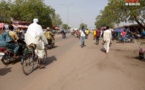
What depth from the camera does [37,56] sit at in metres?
8.88

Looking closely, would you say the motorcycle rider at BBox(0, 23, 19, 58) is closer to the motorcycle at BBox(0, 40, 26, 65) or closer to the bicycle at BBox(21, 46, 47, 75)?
the motorcycle at BBox(0, 40, 26, 65)

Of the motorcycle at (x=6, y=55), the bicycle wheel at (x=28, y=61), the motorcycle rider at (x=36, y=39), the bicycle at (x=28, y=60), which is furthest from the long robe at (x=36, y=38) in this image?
the motorcycle at (x=6, y=55)

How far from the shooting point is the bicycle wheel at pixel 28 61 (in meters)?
7.89

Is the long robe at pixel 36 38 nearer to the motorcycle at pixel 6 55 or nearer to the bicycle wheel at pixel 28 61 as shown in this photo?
the bicycle wheel at pixel 28 61

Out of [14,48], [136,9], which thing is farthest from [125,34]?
[14,48]

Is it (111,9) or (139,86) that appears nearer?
(139,86)

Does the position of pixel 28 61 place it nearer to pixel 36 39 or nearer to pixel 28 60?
pixel 28 60

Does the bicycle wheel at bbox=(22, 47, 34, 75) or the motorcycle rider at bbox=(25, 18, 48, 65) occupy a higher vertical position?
the motorcycle rider at bbox=(25, 18, 48, 65)

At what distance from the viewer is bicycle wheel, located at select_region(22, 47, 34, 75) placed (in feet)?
25.9

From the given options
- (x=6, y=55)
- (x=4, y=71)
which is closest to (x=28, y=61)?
(x=4, y=71)

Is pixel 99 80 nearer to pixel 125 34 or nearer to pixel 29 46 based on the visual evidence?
pixel 29 46

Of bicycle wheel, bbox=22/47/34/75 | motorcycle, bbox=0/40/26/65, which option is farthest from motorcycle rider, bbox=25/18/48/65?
motorcycle, bbox=0/40/26/65

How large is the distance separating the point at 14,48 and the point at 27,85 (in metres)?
4.01

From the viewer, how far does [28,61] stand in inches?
322
